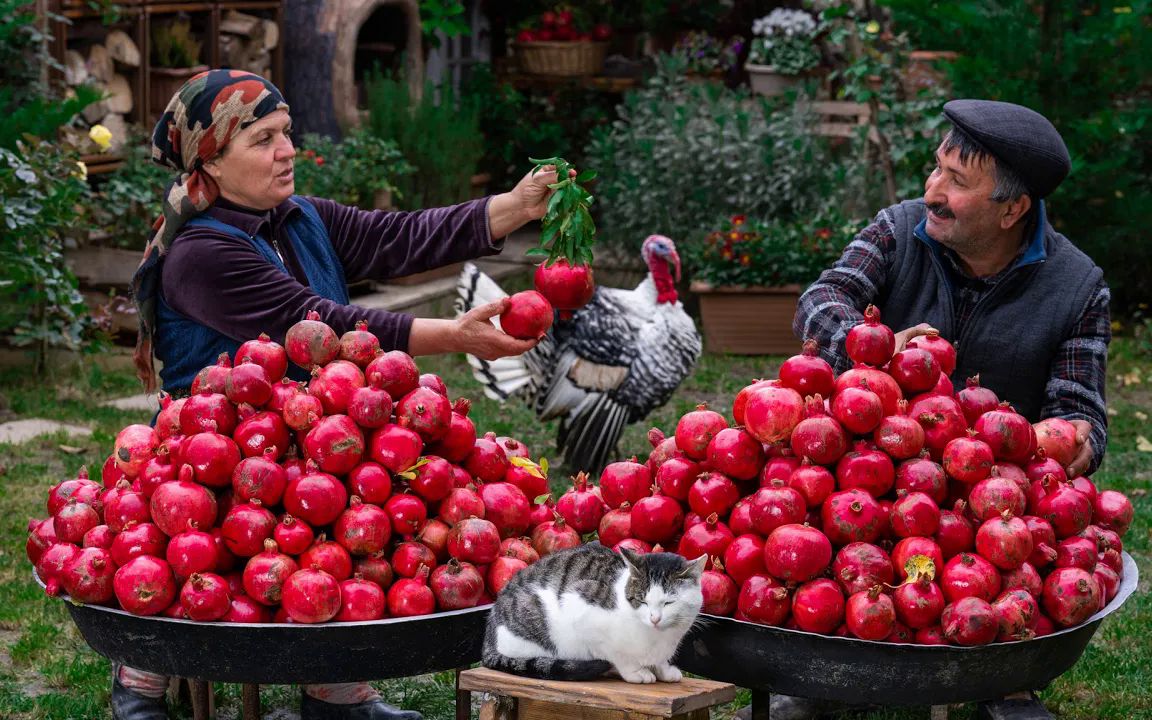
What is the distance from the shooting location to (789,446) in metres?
2.72

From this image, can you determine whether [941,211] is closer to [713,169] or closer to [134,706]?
[134,706]

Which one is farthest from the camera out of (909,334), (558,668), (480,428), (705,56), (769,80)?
(705,56)

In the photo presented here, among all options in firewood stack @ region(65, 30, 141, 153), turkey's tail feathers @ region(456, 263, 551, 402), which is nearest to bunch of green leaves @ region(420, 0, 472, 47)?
firewood stack @ region(65, 30, 141, 153)

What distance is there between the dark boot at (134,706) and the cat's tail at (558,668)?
1185 mm

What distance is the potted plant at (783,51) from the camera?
10.7 m

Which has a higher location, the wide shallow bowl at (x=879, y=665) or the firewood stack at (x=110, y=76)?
the firewood stack at (x=110, y=76)

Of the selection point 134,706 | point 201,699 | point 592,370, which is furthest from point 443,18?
point 201,699

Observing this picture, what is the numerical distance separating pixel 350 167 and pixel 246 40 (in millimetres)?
1201

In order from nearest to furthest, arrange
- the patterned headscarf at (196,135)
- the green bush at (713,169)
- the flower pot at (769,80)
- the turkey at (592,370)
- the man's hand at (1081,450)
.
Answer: the man's hand at (1081,450) → the patterned headscarf at (196,135) → the turkey at (592,370) → the green bush at (713,169) → the flower pot at (769,80)

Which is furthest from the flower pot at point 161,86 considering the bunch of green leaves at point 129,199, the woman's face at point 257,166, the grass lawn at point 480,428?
the woman's face at point 257,166

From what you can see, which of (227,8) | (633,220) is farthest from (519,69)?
(227,8)

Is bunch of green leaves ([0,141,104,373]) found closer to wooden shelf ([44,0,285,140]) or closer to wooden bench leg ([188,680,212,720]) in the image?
wooden shelf ([44,0,285,140])

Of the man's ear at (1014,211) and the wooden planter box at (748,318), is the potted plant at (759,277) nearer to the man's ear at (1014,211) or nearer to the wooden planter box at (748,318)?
the wooden planter box at (748,318)

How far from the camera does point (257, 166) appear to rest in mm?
3324
